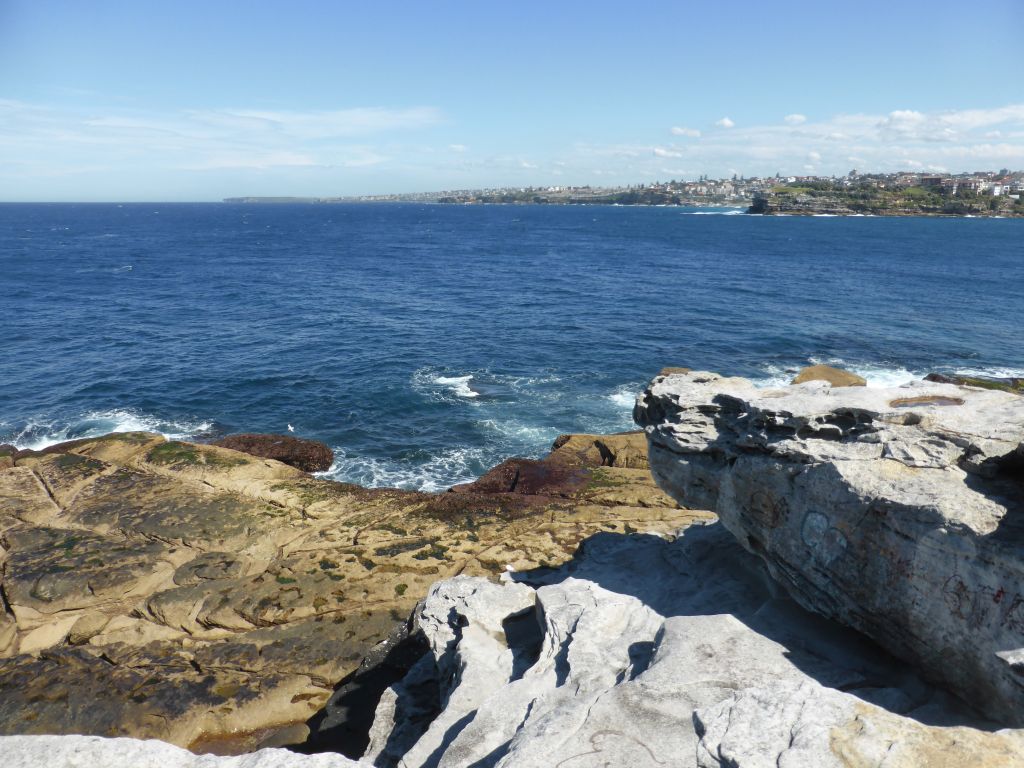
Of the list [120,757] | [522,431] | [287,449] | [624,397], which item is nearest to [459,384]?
[522,431]

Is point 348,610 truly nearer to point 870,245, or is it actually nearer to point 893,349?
point 893,349

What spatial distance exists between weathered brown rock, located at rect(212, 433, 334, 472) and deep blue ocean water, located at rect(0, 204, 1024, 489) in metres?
1.05

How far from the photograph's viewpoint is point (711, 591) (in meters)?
15.9

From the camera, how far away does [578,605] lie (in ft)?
48.0

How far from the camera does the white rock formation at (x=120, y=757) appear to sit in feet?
26.8

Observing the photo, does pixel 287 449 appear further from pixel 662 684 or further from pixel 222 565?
pixel 662 684

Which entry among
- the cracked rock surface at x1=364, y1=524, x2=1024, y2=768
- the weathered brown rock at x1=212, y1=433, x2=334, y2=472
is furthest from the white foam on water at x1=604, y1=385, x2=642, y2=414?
the cracked rock surface at x1=364, y1=524, x2=1024, y2=768

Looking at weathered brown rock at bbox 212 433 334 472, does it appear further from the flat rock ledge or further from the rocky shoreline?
the flat rock ledge

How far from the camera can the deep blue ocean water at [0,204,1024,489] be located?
40.6 m

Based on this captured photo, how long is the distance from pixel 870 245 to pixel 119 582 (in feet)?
492

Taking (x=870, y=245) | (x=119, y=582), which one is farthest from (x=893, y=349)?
(x=870, y=245)

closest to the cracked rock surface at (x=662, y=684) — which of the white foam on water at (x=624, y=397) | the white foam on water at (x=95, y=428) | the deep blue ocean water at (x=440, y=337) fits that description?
the deep blue ocean water at (x=440, y=337)

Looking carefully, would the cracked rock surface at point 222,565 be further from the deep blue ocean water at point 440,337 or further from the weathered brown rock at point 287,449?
the deep blue ocean water at point 440,337

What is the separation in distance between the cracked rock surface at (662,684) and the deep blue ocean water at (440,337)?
17729 mm
